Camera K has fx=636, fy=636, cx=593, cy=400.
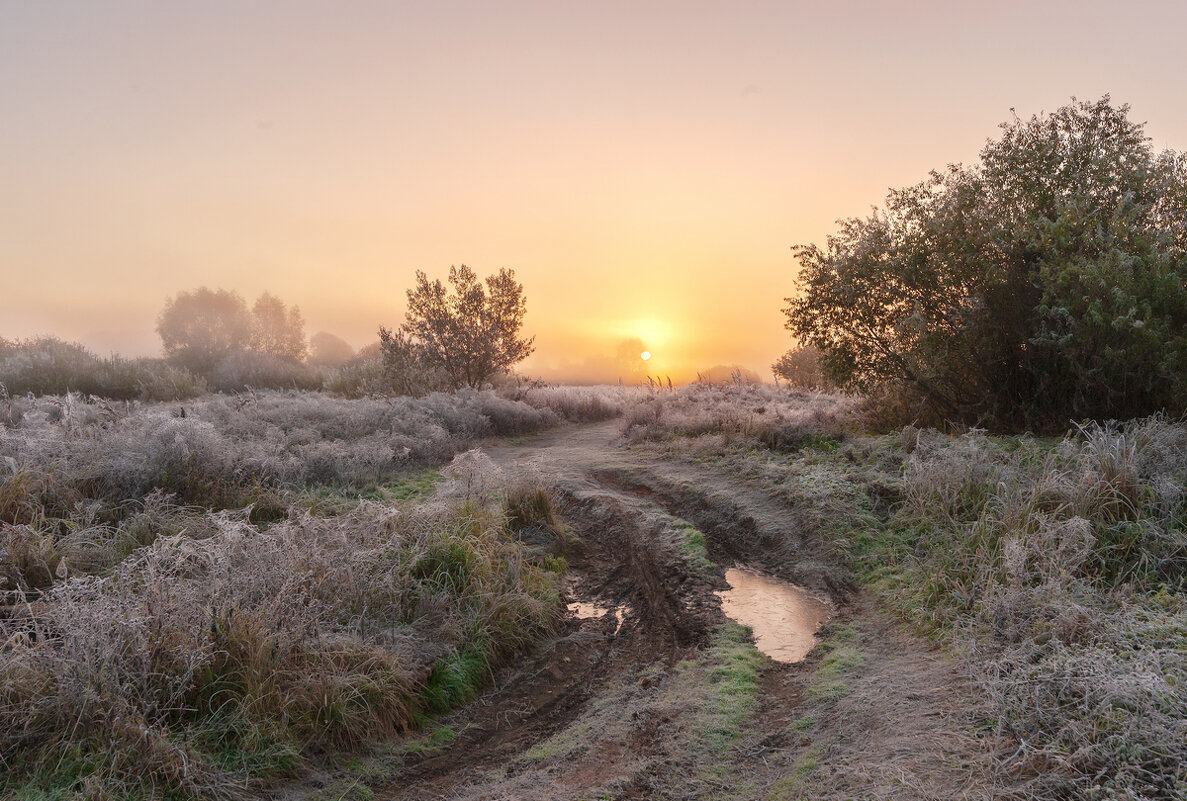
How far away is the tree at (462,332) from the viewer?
23.9 meters

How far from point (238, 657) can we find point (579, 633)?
3227 mm

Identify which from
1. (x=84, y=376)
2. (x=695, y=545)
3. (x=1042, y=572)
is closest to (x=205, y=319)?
(x=84, y=376)

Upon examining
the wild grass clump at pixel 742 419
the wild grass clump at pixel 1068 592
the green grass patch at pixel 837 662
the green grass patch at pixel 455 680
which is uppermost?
the wild grass clump at pixel 742 419

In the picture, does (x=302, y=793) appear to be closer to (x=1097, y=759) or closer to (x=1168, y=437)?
(x=1097, y=759)

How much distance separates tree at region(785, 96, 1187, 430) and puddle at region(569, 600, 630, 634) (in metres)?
8.03

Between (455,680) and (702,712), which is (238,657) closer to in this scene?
(455,680)

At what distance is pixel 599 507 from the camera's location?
1044cm

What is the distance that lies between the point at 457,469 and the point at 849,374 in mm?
8925

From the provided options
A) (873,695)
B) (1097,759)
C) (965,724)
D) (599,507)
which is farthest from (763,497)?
(1097,759)

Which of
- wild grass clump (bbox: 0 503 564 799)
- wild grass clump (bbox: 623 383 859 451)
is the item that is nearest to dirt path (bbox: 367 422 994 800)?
wild grass clump (bbox: 0 503 564 799)

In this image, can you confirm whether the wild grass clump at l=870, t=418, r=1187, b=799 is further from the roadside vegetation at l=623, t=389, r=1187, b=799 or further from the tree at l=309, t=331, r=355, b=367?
the tree at l=309, t=331, r=355, b=367

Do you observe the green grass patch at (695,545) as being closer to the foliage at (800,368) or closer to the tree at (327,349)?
the foliage at (800,368)

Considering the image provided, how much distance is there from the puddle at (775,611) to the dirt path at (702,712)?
0.17m

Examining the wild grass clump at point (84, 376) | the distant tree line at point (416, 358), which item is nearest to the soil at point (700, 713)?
the distant tree line at point (416, 358)
